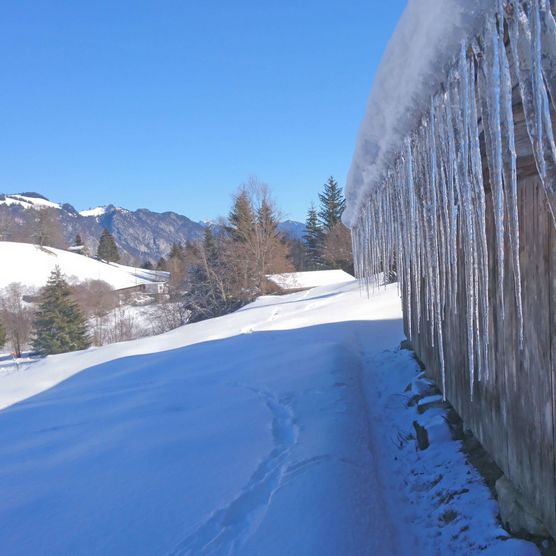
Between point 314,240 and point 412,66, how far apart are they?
48702 mm

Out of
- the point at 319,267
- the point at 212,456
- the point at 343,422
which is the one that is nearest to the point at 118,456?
the point at 212,456

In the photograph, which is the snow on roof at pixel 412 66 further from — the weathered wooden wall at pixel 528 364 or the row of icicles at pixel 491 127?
the weathered wooden wall at pixel 528 364

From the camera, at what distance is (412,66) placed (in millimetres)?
1816

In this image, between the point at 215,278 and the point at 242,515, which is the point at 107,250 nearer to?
the point at 215,278

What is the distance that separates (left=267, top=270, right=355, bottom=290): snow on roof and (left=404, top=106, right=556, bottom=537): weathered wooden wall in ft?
92.2

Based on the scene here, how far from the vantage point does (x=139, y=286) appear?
227 feet

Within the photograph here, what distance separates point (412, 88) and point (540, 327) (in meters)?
1.34

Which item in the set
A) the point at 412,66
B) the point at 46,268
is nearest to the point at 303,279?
the point at 412,66

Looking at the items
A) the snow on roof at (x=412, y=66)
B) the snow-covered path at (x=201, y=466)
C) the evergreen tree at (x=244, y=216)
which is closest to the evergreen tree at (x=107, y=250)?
the evergreen tree at (x=244, y=216)

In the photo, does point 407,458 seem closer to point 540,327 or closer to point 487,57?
point 540,327

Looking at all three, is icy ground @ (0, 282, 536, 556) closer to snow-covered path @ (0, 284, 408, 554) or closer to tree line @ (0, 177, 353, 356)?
snow-covered path @ (0, 284, 408, 554)

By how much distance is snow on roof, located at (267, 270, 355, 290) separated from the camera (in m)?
32.4

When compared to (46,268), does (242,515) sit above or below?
below

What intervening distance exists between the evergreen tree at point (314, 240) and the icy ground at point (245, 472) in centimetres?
4207
